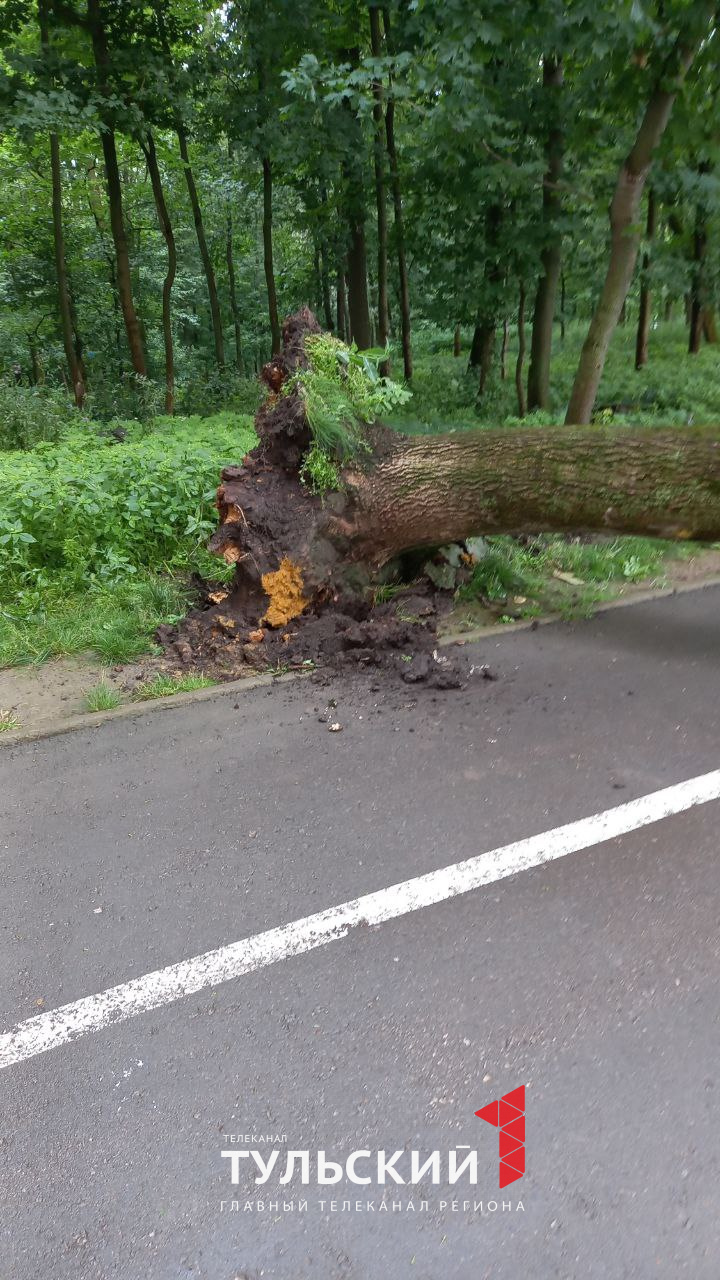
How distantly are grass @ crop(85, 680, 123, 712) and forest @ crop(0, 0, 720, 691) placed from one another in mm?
551

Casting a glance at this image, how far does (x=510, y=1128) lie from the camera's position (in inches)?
82.7

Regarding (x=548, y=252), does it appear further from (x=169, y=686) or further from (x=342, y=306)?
(x=342, y=306)

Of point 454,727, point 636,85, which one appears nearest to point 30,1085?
point 454,727

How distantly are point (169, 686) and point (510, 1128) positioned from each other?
10.4 ft

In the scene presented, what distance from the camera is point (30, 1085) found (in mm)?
2293

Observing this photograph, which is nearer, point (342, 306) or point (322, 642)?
point (322, 642)

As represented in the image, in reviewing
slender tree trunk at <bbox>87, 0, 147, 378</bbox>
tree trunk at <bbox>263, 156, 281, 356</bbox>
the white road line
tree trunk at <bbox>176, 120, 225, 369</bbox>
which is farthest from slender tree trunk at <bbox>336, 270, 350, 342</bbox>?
the white road line

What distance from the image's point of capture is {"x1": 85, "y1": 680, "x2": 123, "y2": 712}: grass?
4523mm

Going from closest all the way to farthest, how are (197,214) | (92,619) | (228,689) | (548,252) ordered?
1. (228,689)
2. (92,619)
3. (548,252)
4. (197,214)

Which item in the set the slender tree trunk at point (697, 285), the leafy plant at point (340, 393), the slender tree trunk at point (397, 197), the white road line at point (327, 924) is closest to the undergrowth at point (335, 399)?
the leafy plant at point (340, 393)

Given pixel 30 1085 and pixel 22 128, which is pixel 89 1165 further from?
pixel 22 128

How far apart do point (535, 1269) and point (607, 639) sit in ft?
12.9

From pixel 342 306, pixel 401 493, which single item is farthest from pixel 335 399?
pixel 342 306

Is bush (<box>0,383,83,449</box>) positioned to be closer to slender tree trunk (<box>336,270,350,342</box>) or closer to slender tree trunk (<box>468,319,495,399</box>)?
slender tree trunk (<box>468,319,495,399</box>)
